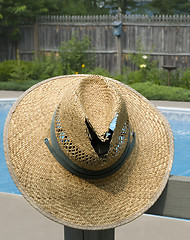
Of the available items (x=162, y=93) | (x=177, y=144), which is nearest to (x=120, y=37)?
(x=162, y=93)

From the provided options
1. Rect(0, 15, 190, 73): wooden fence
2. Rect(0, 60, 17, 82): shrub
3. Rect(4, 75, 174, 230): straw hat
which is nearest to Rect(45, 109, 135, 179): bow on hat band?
Rect(4, 75, 174, 230): straw hat

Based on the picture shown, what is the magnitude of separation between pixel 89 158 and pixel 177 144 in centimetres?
705

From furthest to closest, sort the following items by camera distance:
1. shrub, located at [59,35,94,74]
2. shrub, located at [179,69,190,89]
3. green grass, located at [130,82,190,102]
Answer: shrub, located at [59,35,94,74] → shrub, located at [179,69,190,89] → green grass, located at [130,82,190,102]

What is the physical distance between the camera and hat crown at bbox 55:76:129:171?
62.1 inches

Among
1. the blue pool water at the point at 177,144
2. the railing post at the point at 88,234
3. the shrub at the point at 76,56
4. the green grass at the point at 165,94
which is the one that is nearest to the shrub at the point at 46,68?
the shrub at the point at 76,56

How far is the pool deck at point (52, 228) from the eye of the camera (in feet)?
12.0

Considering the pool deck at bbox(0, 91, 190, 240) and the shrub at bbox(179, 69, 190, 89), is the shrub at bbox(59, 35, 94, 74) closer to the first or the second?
the shrub at bbox(179, 69, 190, 89)

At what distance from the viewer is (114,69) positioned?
14.4 m

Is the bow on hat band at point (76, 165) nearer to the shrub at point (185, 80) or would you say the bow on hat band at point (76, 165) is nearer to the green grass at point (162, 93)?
the green grass at point (162, 93)

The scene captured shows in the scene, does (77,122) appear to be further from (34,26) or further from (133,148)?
(34,26)

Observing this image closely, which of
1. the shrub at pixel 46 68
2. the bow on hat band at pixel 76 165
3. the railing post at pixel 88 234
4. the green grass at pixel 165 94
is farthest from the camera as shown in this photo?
the shrub at pixel 46 68

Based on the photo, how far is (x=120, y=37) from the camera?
46.2ft

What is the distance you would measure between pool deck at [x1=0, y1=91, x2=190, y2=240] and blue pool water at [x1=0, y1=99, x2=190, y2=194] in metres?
1.97

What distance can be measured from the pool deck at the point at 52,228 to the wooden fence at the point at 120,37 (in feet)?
33.7
